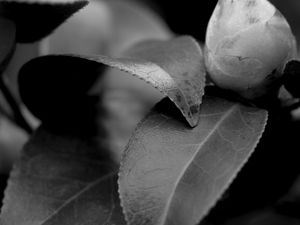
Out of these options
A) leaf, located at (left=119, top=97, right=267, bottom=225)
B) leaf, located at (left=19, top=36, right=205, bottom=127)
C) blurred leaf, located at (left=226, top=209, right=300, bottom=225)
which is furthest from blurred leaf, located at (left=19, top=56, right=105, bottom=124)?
blurred leaf, located at (left=226, top=209, right=300, bottom=225)

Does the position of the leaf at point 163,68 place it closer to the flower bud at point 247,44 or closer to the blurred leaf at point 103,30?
the flower bud at point 247,44

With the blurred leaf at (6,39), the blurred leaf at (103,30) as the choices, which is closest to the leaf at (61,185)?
the blurred leaf at (6,39)

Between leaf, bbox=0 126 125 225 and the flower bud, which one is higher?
the flower bud

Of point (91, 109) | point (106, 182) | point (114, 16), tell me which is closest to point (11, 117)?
point (91, 109)

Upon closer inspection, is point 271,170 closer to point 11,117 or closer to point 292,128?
point 292,128

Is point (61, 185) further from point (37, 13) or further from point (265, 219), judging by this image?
Answer: point (265, 219)

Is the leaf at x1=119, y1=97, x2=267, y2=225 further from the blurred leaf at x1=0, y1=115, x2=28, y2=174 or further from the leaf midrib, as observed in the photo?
the blurred leaf at x1=0, y1=115, x2=28, y2=174
